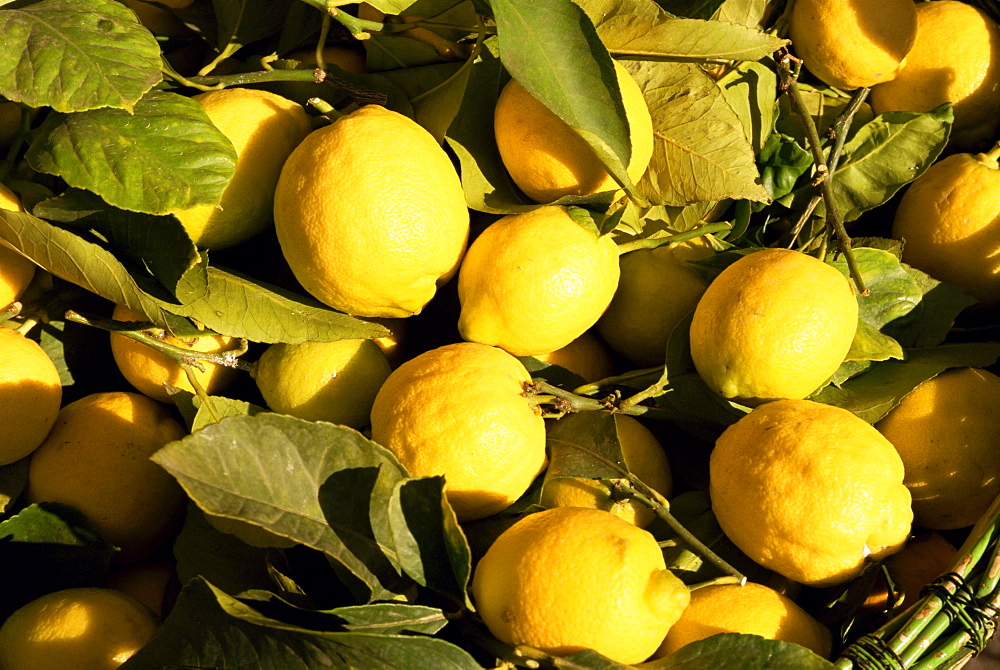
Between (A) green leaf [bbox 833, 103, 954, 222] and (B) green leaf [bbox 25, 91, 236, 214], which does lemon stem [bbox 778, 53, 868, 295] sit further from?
(B) green leaf [bbox 25, 91, 236, 214]

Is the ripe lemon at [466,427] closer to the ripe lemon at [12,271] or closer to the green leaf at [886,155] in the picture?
the ripe lemon at [12,271]

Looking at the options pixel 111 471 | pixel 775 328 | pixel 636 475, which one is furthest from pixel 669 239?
pixel 111 471

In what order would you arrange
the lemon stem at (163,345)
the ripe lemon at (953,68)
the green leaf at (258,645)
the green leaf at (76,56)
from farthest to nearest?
the ripe lemon at (953,68), the lemon stem at (163,345), the green leaf at (76,56), the green leaf at (258,645)

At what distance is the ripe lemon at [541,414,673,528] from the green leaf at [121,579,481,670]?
0.31 metres

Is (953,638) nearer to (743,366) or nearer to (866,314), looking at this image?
(743,366)

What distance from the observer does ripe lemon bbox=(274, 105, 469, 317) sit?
1.00m

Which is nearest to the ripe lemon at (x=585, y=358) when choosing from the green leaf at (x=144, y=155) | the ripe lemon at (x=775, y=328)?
the ripe lemon at (x=775, y=328)

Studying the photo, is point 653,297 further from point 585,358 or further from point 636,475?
point 636,475

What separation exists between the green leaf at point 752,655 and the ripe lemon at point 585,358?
48 centimetres

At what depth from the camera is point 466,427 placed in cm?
97

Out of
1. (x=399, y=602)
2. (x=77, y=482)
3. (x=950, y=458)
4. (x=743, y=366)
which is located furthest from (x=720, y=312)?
(x=77, y=482)

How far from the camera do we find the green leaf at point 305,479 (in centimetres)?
87

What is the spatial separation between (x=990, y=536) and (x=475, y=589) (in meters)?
0.63

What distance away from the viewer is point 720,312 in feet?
3.50
